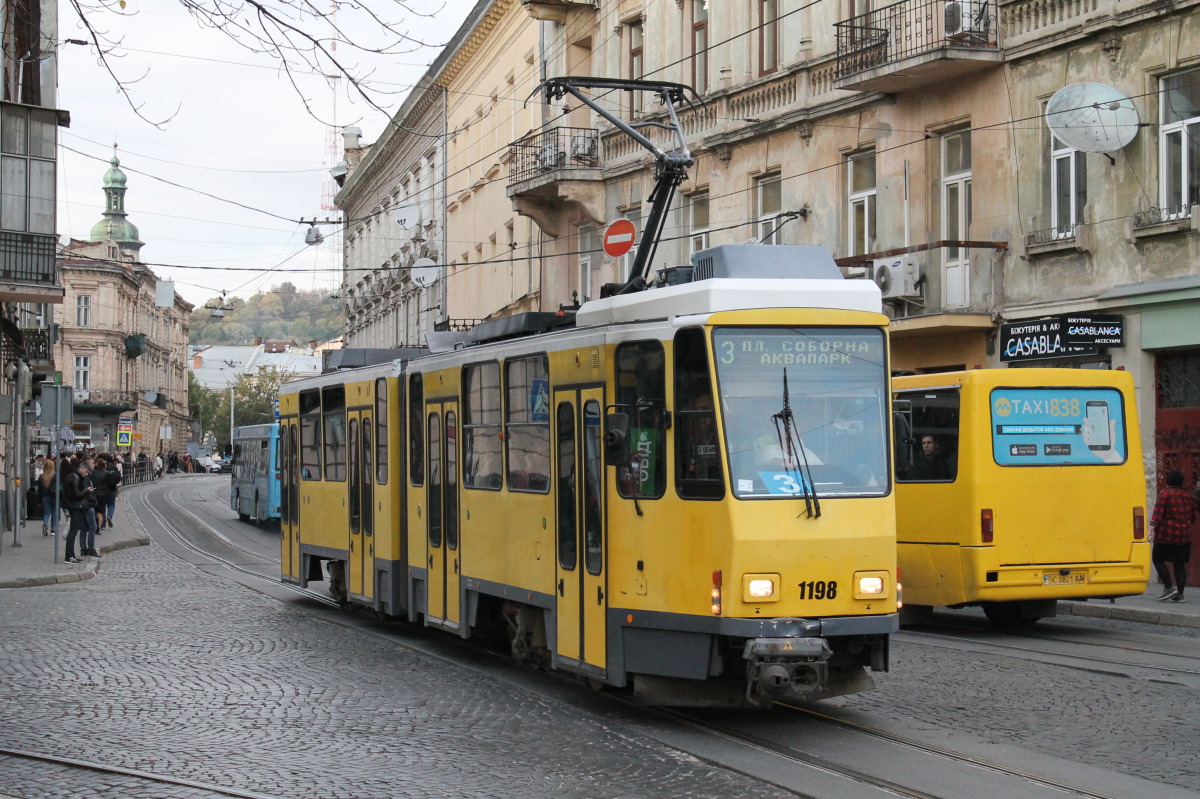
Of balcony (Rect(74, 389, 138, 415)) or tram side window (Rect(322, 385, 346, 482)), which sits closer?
tram side window (Rect(322, 385, 346, 482))

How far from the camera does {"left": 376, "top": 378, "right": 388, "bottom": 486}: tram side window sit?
15.1m

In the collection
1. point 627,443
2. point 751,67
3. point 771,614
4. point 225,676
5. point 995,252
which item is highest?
point 751,67

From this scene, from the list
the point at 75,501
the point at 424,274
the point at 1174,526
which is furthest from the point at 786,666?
the point at 424,274

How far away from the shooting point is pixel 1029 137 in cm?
2205

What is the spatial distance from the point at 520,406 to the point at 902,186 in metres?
14.5

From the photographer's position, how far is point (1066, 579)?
49.8 ft

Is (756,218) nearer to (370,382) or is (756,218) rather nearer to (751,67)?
(751,67)

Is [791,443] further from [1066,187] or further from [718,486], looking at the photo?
[1066,187]

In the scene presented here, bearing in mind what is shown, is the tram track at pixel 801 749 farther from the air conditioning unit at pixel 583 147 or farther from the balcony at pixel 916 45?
the air conditioning unit at pixel 583 147

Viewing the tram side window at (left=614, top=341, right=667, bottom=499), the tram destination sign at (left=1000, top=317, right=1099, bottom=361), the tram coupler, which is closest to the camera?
the tram coupler

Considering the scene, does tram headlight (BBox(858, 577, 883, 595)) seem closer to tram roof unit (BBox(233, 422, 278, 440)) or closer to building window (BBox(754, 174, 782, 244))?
building window (BBox(754, 174, 782, 244))

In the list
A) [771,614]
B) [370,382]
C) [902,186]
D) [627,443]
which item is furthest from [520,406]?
[902,186]

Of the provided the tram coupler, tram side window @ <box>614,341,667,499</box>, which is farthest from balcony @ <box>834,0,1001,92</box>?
the tram coupler

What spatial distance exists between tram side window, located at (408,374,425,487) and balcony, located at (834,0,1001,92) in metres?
11.5
